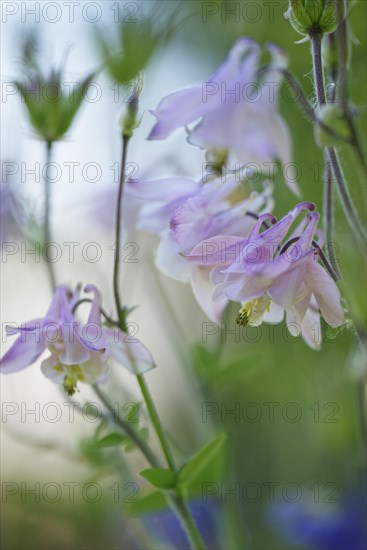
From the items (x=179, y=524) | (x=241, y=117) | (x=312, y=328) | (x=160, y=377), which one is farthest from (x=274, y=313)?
(x=160, y=377)

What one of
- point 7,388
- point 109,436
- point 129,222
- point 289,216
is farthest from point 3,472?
point 289,216

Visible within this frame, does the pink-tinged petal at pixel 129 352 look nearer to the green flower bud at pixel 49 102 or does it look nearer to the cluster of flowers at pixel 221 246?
the cluster of flowers at pixel 221 246

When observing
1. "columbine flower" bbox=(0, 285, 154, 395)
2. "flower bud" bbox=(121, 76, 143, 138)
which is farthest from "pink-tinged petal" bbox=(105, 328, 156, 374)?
"flower bud" bbox=(121, 76, 143, 138)

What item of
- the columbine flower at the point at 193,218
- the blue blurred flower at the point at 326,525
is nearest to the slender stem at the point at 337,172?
the columbine flower at the point at 193,218

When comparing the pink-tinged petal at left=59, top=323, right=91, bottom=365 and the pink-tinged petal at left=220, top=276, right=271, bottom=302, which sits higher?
the pink-tinged petal at left=220, top=276, right=271, bottom=302

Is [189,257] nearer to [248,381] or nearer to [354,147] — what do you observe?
[354,147]

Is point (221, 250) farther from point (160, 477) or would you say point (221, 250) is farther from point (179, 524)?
point (179, 524)

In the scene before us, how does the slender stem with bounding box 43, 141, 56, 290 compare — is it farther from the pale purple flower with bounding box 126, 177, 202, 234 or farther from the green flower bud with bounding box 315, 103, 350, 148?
the green flower bud with bounding box 315, 103, 350, 148
